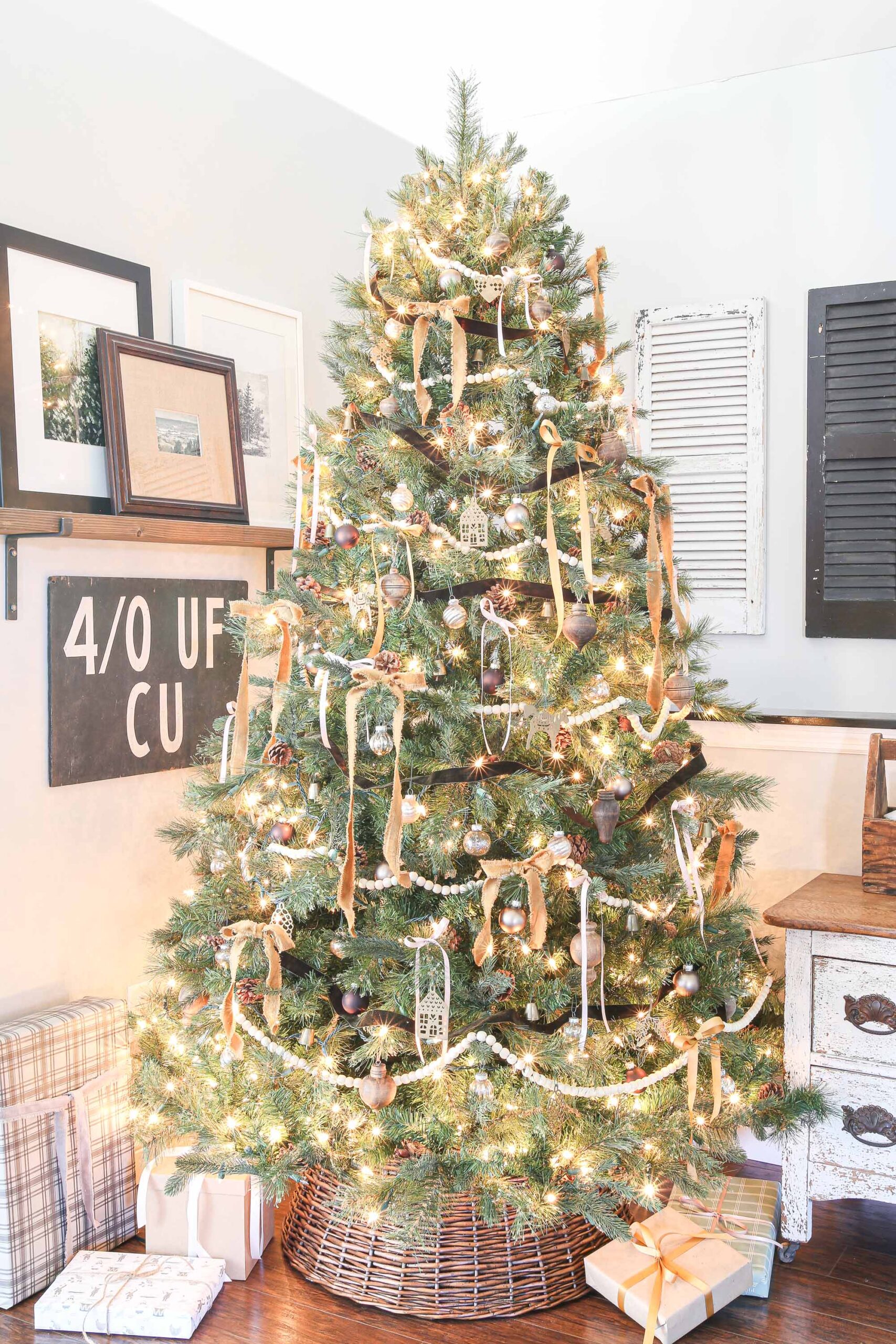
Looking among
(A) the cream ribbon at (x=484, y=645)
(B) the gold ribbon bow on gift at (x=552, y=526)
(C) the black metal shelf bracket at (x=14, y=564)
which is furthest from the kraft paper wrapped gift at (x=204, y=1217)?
(B) the gold ribbon bow on gift at (x=552, y=526)

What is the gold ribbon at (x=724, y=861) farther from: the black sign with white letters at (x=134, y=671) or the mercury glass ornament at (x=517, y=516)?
the black sign with white letters at (x=134, y=671)

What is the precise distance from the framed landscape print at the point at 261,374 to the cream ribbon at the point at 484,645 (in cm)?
94

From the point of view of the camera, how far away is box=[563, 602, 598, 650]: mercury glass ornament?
166 cm

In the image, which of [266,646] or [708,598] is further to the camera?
[708,598]

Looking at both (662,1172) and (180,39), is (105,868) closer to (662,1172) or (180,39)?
(662,1172)

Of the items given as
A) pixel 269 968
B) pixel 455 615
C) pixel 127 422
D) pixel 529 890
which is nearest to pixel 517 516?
pixel 455 615

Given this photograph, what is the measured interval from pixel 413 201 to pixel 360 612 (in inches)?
27.4

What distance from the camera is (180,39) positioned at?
7.88 feet

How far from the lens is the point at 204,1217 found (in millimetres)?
1927

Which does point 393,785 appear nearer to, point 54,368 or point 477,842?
point 477,842

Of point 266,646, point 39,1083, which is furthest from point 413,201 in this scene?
point 39,1083

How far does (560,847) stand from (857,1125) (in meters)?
0.80

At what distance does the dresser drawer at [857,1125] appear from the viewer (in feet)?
6.19

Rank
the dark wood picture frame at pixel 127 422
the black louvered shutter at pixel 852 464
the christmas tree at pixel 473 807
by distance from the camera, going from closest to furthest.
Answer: the christmas tree at pixel 473 807 < the dark wood picture frame at pixel 127 422 < the black louvered shutter at pixel 852 464
